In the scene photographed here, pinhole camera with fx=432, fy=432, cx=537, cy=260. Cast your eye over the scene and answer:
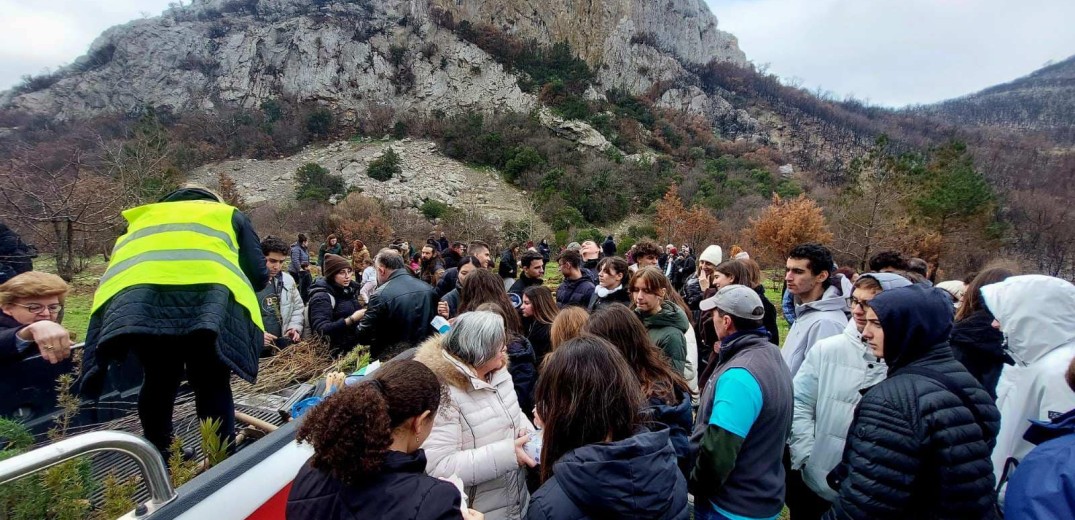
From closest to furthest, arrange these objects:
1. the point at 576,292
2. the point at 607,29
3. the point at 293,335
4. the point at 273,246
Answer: the point at 293,335 < the point at 273,246 < the point at 576,292 < the point at 607,29

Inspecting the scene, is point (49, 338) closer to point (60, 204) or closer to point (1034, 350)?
point (1034, 350)

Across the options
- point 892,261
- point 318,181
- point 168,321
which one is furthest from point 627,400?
point 318,181

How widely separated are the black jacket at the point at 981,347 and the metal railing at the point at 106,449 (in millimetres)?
4017

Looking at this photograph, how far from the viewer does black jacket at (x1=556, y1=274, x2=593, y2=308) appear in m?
4.61

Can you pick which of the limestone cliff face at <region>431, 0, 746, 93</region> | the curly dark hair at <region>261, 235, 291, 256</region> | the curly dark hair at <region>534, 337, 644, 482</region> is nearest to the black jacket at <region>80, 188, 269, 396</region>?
the curly dark hair at <region>534, 337, 644, 482</region>

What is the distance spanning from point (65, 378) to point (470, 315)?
5.93 feet

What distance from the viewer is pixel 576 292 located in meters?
4.65

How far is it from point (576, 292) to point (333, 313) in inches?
97.2

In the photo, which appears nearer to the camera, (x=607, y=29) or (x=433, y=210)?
(x=433, y=210)

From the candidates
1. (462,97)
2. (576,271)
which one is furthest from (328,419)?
(462,97)

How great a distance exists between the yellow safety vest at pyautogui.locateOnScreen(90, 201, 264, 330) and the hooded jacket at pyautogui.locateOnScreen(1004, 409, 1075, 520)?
313 cm

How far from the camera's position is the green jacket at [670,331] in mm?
3002

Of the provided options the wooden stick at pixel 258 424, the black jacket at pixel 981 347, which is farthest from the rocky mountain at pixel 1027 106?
the wooden stick at pixel 258 424

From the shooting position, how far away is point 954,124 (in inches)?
2598
